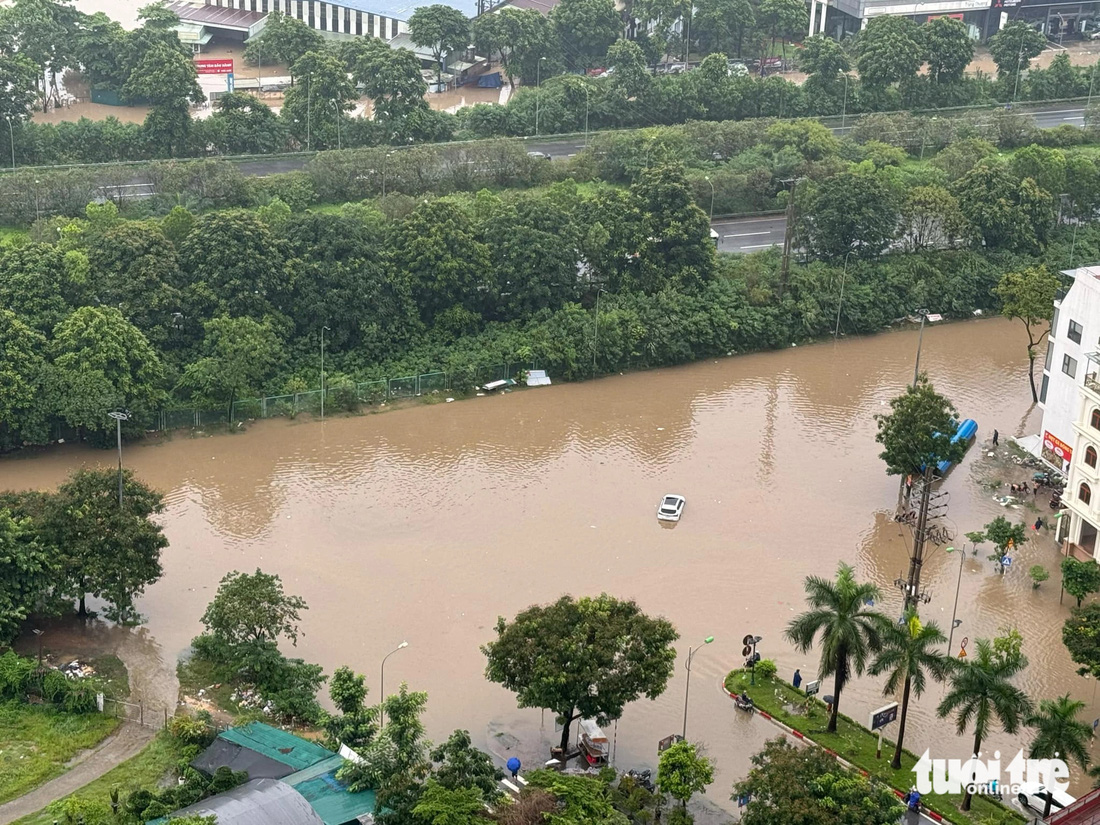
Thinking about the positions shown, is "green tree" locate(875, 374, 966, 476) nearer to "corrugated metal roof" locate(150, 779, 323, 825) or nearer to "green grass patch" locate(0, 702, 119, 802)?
"corrugated metal roof" locate(150, 779, 323, 825)

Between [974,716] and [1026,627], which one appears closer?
[974,716]

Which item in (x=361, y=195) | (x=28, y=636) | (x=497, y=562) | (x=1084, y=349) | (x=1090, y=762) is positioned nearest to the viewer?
(x=1090, y=762)

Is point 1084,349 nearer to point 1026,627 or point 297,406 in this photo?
Answer: point 1026,627

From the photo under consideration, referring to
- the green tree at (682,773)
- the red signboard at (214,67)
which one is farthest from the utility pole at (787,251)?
the red signboard at (214,67)

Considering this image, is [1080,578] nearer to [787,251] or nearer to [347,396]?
[787,251]

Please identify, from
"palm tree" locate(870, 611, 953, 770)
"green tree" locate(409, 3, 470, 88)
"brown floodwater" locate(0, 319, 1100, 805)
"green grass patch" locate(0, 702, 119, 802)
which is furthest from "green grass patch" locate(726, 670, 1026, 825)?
"green tree" locate(409, 3, 470, 88)

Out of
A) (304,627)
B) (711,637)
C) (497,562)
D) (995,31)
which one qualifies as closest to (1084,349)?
(711,637)
